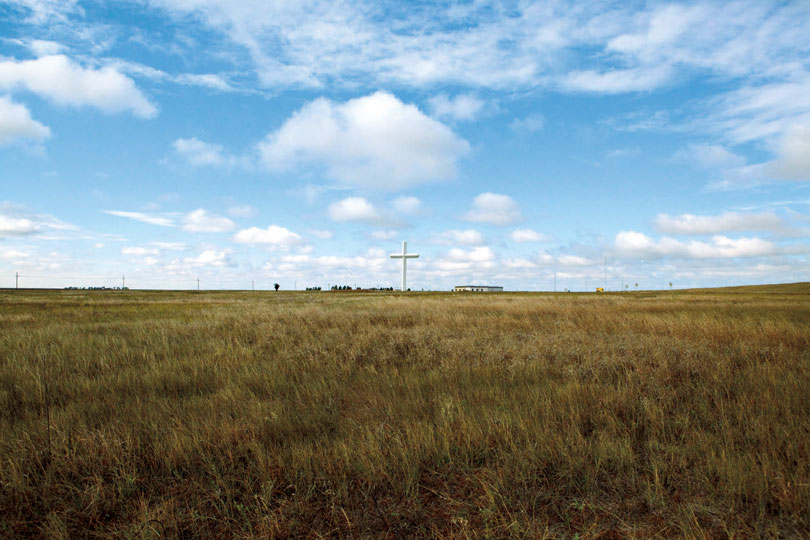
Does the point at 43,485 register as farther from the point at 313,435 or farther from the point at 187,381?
the point at 187,381

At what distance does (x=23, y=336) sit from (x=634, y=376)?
15.9 meters

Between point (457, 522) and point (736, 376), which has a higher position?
point (736, 376)

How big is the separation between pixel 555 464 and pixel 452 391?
2430 millimetres

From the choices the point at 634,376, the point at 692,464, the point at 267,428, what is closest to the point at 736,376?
the point at 634,376

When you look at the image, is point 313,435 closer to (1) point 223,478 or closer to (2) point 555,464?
(1) point 223,478

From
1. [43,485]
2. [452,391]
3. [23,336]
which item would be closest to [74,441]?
[43,485]

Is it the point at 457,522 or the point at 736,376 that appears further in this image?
the point at 736,376

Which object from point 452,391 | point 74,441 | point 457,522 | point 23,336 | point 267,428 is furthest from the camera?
point 23,336

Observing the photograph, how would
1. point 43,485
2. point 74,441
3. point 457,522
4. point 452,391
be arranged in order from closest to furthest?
point 457,522
point 43,485
point 74,441
point 452,391

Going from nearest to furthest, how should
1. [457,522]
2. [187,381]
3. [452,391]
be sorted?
[457,522] → [452,391] → [187,381]

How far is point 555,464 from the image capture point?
3693mm

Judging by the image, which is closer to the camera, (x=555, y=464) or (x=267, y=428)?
(x=555, y=464)

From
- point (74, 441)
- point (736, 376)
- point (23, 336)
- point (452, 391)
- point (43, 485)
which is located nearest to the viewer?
point (43, 485)

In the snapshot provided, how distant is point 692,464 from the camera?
12.1 feet
